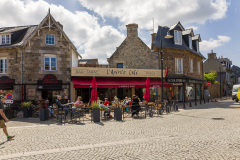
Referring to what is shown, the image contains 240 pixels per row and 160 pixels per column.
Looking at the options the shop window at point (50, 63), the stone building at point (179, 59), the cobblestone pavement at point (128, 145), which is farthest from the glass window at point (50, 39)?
the cobblestone pavement at point (128, 145)

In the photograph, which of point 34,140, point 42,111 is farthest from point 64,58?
point 34,140

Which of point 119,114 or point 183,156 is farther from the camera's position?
point 119,114

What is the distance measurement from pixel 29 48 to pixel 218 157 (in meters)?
16.3

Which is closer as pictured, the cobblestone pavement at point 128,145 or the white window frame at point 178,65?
the cobblestone pavement at point 128,145

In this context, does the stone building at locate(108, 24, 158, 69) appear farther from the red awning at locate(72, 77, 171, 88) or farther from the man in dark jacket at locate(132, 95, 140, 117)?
the man in dark jacket at locate(132, 95, 140, 117)

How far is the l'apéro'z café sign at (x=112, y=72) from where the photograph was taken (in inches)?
691

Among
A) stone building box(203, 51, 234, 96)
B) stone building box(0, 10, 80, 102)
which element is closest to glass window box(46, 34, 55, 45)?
stone building box(0, 10, 80, 102)

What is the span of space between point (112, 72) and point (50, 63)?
5.83m

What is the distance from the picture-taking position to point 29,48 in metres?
16.5

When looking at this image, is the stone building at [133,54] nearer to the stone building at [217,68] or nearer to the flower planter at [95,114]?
the flower planter at [95,114]

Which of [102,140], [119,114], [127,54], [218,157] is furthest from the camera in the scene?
[127,54]

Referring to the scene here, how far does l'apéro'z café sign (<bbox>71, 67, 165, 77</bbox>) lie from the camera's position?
17.6 m

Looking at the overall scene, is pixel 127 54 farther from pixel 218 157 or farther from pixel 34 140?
pixel 218 157

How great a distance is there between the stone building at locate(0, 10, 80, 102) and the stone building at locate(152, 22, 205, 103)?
10.6 metres
